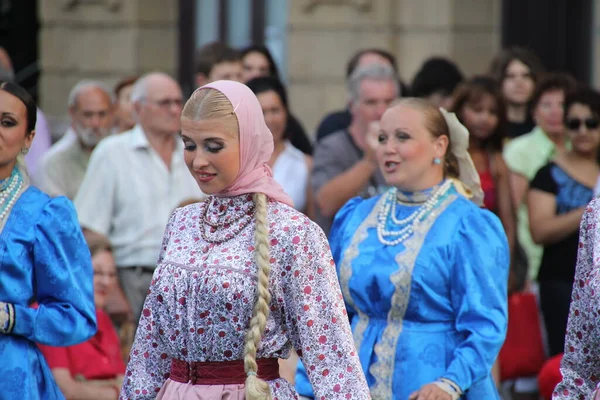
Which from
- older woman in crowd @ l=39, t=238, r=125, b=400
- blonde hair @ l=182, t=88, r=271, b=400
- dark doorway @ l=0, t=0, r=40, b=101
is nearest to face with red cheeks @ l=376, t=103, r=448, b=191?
blonde hair @ l=182, t=88, r=271, b=400

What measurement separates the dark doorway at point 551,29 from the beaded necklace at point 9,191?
6850 millimetres

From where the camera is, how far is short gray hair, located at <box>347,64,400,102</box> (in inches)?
294

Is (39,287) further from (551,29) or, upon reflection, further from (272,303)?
(551,29)

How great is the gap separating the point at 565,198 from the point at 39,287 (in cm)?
374

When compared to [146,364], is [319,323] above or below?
above

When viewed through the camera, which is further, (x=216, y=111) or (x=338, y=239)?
(x=338, y=239)

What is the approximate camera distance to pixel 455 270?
5.39 metres

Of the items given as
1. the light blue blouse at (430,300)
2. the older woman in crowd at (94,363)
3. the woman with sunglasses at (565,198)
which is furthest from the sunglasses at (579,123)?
the older woman in crowd at (94,363)

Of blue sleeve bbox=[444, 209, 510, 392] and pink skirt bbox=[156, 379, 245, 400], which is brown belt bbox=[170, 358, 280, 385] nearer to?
pink skirt bbox=[156, 379, 245, 400]

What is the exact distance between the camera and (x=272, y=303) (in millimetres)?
4398

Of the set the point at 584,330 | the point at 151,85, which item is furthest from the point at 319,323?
the point at 151,85

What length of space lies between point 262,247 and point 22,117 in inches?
50.0

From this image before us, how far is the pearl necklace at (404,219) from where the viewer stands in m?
5.54

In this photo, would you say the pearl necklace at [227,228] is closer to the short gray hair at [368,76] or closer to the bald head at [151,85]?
the short gray hair at [368,76]
